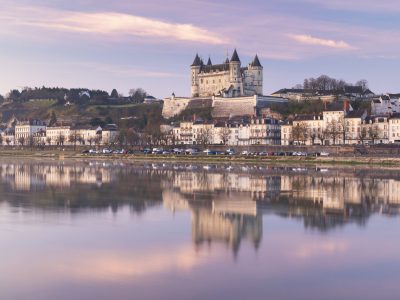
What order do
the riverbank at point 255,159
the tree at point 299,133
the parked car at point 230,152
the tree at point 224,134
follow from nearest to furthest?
the riverbank at point 255,159
the parked car at point 230,152
the tree at point 299,133
the tree at point 224,134

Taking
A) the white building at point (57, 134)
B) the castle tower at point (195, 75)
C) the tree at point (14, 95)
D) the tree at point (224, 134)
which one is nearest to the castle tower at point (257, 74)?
the castle tower at point (195, 75)

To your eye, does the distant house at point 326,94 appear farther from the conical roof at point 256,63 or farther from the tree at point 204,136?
the tree at point 204,136

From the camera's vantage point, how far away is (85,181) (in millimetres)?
21719

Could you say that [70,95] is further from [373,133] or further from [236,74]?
[373,133]

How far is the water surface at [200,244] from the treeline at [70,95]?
6626cm

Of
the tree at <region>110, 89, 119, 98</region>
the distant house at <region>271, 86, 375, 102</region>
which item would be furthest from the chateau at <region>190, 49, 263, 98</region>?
the tree at <region>110, 89, 119, 98</region>

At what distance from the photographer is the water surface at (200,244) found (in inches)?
297

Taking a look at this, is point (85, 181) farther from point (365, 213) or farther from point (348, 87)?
point (348, 87)

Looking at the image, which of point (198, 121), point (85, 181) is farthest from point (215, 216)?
point (198, 121)

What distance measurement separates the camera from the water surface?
7.55m

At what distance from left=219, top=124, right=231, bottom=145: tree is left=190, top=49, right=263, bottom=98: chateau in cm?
1121

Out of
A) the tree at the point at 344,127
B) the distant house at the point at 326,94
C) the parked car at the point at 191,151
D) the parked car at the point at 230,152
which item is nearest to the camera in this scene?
the parked car at the point at 230,152

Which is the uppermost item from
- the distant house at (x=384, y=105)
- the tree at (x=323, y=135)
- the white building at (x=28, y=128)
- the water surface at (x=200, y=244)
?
the distant house at (x=384, y=105)

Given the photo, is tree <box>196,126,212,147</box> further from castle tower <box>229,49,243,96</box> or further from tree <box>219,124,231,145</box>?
castle tower <box>229,49,243,96</box>
